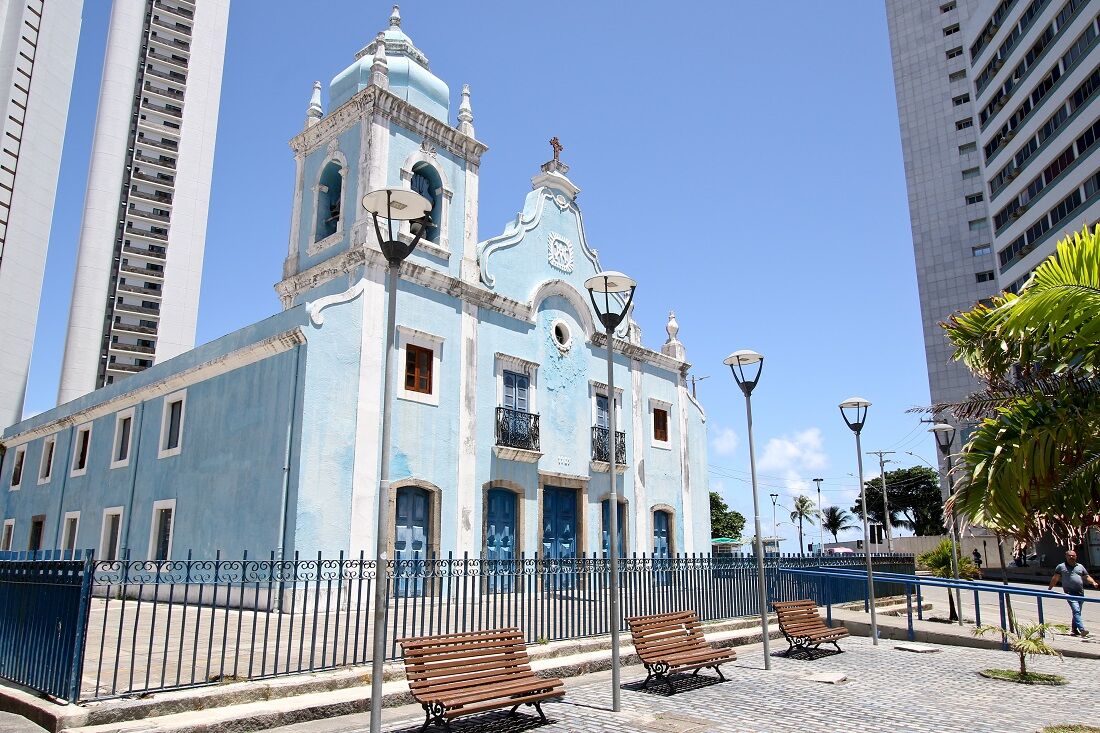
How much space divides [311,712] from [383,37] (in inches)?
681

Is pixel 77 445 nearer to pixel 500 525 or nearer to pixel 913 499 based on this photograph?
pixel 500 525

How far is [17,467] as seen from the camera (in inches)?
Result: 1086

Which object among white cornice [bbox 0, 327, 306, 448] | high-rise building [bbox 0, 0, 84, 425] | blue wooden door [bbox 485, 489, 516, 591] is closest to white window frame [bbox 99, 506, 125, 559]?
white cornice [bbox 0, 327, 306, 448]

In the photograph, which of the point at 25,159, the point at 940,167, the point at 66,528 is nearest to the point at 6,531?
the point at 66,528

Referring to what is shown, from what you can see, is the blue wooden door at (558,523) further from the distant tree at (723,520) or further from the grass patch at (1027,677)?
the distant tree at (723,520)

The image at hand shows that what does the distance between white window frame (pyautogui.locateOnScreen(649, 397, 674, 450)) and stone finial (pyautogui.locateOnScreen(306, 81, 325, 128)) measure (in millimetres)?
12754

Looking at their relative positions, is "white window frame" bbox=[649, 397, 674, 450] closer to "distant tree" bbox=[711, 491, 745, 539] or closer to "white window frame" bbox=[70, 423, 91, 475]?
"white window frame" bbox=[70, 423, 91, 475]

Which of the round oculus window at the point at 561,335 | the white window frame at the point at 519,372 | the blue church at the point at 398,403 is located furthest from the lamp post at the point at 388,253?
the round oculus window at the point at 561,335

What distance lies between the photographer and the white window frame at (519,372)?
18.9m

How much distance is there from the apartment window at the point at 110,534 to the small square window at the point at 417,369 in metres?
9.18

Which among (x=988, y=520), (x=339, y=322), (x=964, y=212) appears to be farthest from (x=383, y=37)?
(x=964, y=212)

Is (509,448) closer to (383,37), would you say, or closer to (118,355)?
(383,37)

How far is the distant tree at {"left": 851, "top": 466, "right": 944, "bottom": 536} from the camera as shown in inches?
2940

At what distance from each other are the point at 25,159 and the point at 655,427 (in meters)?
55.0
